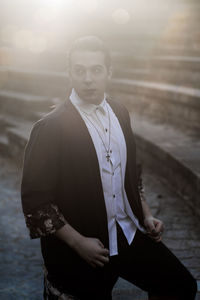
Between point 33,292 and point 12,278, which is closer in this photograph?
point 33,292

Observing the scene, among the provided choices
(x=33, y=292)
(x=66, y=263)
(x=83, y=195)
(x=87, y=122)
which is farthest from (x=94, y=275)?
(x=33, y=292)

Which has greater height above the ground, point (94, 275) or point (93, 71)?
point (93, 71)

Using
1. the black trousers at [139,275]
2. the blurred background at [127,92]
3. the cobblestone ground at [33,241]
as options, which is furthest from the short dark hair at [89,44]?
the cobblestone ground at [33,241]

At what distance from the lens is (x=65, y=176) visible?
1.78 metres

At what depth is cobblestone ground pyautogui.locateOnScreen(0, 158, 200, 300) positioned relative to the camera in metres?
2.91

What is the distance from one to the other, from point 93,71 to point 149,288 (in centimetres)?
108

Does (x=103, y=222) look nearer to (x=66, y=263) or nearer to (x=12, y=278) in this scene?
(x=66, y=263)

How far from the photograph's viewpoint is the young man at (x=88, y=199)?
5.65ft

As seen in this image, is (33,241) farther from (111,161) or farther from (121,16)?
(121,16)

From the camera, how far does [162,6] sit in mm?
11938

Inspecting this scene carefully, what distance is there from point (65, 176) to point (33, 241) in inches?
81.1

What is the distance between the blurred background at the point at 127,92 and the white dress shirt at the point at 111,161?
16.7 inches

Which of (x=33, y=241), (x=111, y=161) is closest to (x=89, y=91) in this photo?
(x=111, y=161)

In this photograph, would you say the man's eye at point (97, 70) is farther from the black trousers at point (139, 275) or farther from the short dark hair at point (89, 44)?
the black trousers at point (139, 275)
